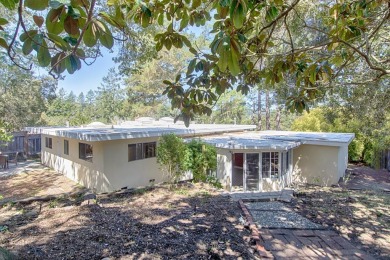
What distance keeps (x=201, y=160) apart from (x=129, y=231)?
18.2 ft

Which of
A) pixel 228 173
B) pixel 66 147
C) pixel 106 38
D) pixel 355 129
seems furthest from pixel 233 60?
pixel 355 129

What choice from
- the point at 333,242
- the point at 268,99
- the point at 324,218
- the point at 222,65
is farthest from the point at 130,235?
the point at 268,99

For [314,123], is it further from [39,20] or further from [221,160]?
[39,20]

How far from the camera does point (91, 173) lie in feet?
33.1

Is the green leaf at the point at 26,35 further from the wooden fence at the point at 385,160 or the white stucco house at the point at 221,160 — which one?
the wooden fence at the point at 385,160

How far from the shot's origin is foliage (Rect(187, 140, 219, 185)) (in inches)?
365

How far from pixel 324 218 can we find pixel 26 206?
22.3 ft

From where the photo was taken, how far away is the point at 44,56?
53.7 inches

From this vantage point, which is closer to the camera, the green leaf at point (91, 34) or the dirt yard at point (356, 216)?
the green leaf at point (91, 34)

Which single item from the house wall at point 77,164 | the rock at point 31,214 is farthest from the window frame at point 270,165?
the rock at point 31,214

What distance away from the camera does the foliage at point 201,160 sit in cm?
927

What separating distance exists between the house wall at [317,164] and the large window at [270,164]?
2345mm

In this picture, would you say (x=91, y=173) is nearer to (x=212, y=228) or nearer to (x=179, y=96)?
(x=212, y=228)

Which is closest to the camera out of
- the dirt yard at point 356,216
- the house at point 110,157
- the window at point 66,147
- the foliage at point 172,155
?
the dirt yard at point 356,216
